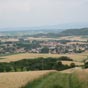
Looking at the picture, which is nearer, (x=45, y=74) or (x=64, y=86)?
(x=64, y=86)

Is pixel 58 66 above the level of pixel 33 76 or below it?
below

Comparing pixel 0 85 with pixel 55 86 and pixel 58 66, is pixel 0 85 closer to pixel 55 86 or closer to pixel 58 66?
pixel 55 86

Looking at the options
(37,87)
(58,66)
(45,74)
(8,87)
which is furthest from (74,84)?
(58,66)

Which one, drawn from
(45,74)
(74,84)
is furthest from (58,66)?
(74,84)

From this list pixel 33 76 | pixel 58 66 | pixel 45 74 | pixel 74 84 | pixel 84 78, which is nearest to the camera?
pixel 74 84

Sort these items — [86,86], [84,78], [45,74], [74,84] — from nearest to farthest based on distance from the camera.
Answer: [86,86], [74,84], [84,78], [45,74]

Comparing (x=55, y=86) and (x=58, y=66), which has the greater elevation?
(x=55, y=86)

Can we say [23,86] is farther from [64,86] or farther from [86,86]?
[86,86]

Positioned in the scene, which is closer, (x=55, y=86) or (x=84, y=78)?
(x=55, y=86)

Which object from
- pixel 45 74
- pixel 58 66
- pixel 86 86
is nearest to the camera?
pixel 86 86
